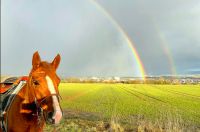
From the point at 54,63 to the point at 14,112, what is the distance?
1084 mm

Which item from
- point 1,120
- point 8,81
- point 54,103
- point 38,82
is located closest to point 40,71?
point 38,82

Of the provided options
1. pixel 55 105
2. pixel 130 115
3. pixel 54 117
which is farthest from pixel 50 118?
pixel 130 115

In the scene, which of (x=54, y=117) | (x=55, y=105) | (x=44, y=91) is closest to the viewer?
(x=54, y=117)

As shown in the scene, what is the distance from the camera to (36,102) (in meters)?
4.37

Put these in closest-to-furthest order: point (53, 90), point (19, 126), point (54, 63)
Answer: point (53, 90), point (19, 126), point (54, 63)

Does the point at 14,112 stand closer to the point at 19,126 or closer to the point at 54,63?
the point at 19,126

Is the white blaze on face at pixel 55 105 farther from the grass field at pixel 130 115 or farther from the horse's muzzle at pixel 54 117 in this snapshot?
the grass field at pixel 130 115

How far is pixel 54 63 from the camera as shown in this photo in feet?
16.4

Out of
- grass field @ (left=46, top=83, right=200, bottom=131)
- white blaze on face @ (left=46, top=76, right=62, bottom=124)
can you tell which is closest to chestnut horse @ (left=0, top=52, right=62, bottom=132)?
white blaze on face @ (left=46, top=76, right=62, bottom=124)

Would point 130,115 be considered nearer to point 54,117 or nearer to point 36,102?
point 36,102

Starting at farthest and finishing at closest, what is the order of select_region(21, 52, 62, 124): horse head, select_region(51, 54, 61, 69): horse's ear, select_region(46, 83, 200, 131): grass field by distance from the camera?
1. select_region(46, 83, 200, 131): grass field
2. select_region(51, 54, 61, 69): horse's ear
3. select_region(21, 52, 62, 124): horse head

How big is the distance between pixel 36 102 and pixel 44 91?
0.23 metres

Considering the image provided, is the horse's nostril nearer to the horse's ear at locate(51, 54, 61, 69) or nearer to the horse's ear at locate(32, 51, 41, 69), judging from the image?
the horse's ear at locate(32, 51, 41, 69)

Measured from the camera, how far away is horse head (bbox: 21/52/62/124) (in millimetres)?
4151
